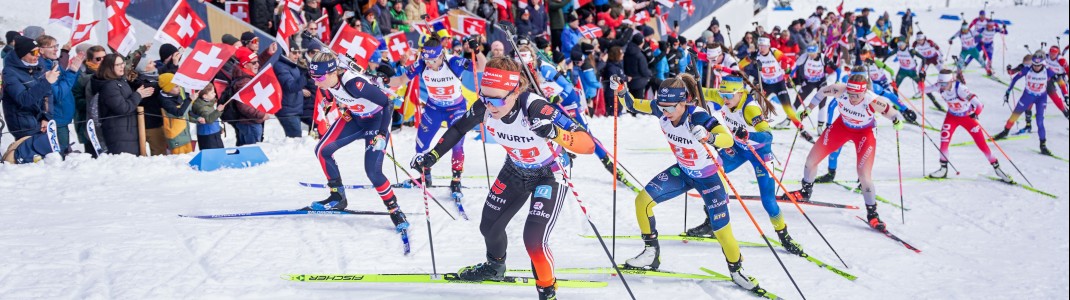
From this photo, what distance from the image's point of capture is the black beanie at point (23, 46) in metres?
8.79

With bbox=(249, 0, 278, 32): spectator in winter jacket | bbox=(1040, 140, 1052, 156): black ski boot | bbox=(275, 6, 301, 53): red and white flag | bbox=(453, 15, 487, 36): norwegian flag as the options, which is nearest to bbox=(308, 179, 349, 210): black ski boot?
bbox=(275, 6, 301, 53): red and white flag

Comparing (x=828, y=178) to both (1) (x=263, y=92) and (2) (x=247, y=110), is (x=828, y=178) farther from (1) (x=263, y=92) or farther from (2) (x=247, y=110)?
(2) (x=247, y=110)

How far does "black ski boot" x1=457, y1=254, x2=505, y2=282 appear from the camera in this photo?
6.17 meters

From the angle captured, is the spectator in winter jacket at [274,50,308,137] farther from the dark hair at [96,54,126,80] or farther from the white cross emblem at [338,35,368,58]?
the dark hair at [96,54,126,80]

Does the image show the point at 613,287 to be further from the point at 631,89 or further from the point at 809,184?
the point at 631,89

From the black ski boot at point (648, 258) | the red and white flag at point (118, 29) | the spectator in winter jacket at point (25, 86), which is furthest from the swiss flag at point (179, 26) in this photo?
the black ski boot at point (648, 258)

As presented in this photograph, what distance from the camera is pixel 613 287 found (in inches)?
253

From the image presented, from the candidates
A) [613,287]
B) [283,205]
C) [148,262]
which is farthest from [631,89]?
[148,262]

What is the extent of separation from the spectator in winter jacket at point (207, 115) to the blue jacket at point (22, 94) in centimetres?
158

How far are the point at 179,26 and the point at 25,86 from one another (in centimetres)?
194

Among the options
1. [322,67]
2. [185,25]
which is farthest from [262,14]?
[322,67]

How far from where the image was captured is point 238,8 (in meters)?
13.7

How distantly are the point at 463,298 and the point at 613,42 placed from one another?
10.8 m

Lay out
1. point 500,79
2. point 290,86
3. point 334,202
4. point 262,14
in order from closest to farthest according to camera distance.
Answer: point 500,79
point 334,202
point 290,86
point 262,14
